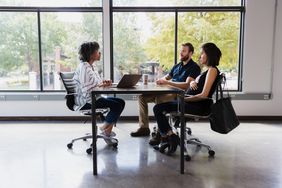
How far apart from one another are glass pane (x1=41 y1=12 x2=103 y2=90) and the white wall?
46cm

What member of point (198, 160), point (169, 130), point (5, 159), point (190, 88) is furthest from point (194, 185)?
point (5, 159)

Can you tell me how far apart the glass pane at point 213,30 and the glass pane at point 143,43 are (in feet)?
0.80

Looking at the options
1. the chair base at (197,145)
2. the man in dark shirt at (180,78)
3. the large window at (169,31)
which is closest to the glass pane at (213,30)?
the large window at (169,31)

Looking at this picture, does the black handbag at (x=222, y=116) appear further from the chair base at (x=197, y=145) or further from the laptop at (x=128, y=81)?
the laptop at (x=128, y=81)

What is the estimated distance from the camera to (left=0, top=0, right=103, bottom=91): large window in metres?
5.07

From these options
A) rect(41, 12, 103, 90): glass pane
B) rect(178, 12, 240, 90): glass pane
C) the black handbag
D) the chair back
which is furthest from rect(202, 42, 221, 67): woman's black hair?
rect(41, 12, 103, 90): glass pane

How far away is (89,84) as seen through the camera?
3.38 metres

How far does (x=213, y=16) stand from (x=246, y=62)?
38.9 inches

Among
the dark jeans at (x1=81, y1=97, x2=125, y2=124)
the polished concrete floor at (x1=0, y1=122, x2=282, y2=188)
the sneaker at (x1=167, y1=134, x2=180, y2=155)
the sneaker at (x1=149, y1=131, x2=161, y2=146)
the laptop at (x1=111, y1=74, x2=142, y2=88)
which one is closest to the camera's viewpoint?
the polished concrete floor at (x1=0, y1=122, x2=282, y2=188)

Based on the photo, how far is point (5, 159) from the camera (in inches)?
127

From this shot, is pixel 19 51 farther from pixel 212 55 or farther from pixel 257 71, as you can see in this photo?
pixel 257 71

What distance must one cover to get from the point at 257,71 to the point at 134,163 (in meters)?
3.11

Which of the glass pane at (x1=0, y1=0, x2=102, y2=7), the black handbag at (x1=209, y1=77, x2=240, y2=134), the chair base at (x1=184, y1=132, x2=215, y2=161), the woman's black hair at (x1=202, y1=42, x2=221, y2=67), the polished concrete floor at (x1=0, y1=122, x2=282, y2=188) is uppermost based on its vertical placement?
the glass pane at (x1=0, y1=0, x2=102, y2=7)

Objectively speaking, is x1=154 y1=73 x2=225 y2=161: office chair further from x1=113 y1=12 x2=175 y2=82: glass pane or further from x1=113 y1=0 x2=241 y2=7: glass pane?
x1=113 y1=0 x2=241 y2=7: glass pane
